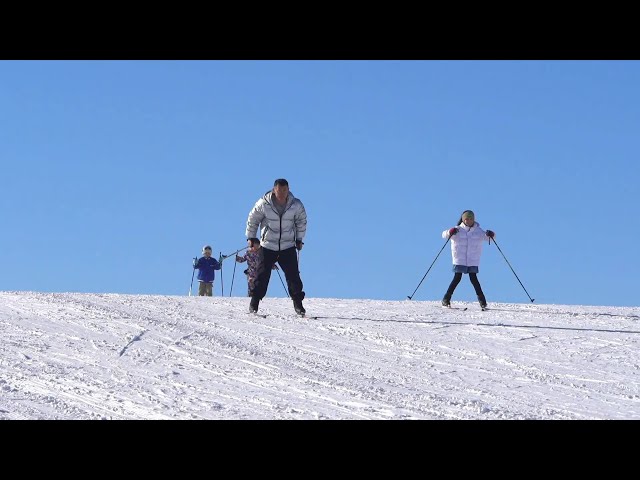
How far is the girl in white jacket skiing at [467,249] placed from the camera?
1412 cm

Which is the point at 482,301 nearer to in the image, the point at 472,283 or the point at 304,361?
the point at 472,283

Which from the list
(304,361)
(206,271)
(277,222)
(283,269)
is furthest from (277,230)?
(206,271)

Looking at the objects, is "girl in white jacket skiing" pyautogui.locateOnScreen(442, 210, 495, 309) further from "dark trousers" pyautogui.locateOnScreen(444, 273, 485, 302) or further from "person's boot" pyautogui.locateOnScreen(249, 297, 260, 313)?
"person's boot" pyautogui.locateOnScreen(249, 297, 260, 313)

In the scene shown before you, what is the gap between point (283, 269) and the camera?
489 inches

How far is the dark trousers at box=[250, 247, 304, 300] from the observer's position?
1232 cm

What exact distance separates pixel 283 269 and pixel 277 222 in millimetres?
707

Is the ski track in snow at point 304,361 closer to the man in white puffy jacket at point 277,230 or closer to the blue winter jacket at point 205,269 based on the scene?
the man in white puffy jacket at point 277,230

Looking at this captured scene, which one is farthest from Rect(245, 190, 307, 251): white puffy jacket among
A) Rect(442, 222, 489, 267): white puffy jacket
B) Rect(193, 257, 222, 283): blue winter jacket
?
Rect(193, 257, 222, 283): blue winter jacket

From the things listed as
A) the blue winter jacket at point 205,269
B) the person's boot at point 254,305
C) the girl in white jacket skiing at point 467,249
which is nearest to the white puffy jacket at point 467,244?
the girl in white jacket skiing at point 467,249

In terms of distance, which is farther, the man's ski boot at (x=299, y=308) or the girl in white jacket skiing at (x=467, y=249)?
the girl in white jacket skiing at (x=467, y=249)

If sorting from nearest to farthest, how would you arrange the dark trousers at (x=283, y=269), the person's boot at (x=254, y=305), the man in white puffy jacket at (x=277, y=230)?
the man in white puffy jacket at (x=277, y=230)
the dark trousers at (x=283, y=269)
the person's boot at (x=254, y=305)
